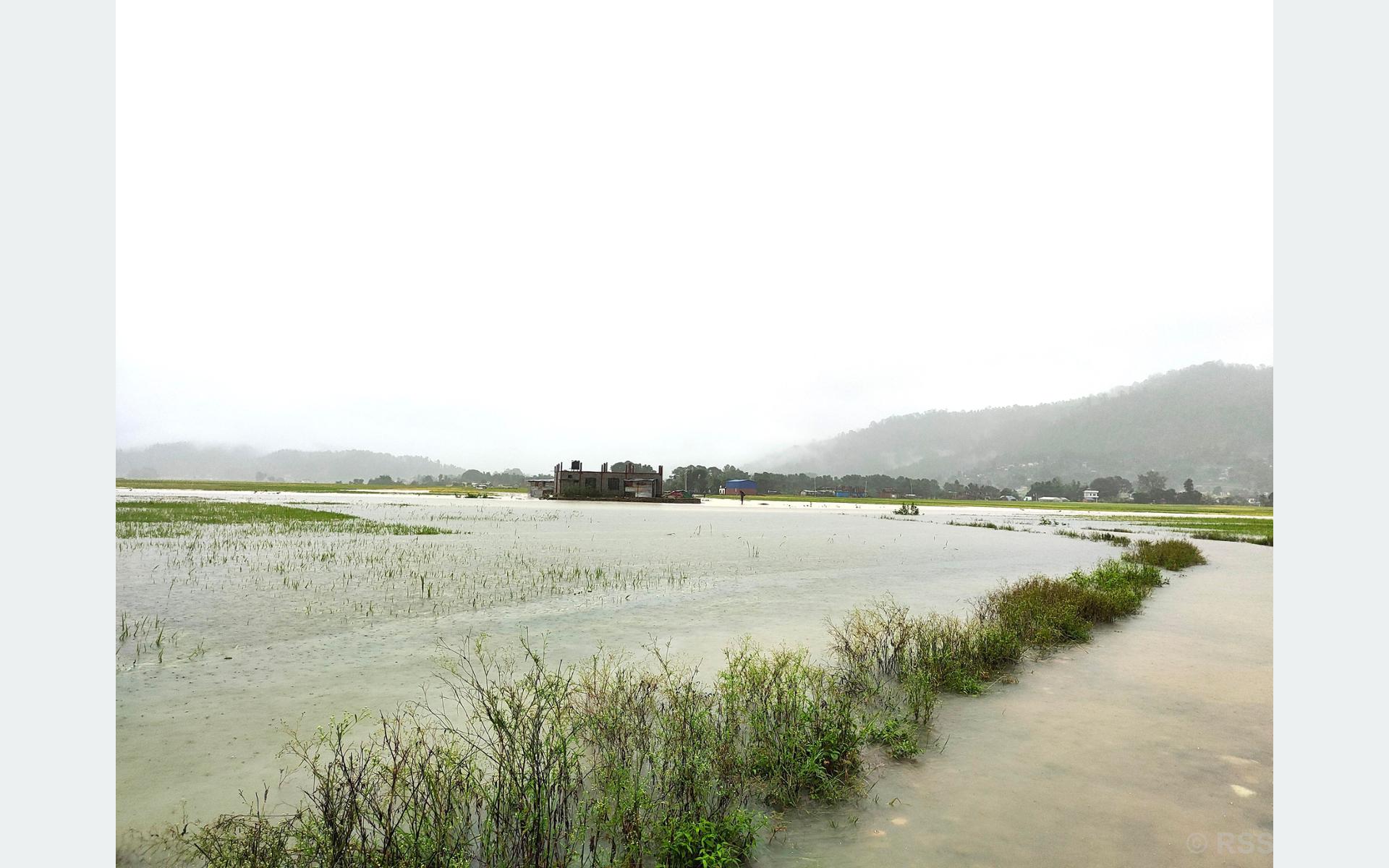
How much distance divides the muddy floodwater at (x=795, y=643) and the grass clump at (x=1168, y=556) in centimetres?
91

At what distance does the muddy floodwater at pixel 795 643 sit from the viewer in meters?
5.15

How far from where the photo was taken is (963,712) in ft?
25.9

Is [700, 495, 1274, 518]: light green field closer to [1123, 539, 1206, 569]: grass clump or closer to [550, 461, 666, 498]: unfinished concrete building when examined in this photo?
[550, 461, 666, 498]: unfinished concrete building

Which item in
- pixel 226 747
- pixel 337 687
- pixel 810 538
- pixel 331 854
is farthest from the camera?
pixel 810 538

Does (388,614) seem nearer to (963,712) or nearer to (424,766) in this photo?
(424,766)

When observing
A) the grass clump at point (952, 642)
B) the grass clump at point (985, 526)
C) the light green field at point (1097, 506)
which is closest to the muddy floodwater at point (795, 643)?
the grass clump at point (952, 642)

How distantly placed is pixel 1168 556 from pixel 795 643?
72.9 ft

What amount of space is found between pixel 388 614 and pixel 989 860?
471 inches

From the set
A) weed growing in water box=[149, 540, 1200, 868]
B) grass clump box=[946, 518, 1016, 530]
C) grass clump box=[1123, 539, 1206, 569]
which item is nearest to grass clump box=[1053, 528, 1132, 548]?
grass clump box=[946, 518, 1016, 530]

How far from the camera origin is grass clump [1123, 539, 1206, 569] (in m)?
23.7

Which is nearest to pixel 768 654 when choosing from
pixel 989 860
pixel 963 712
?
pixel 963 712

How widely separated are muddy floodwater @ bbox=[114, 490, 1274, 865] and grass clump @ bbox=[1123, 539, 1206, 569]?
91 cm

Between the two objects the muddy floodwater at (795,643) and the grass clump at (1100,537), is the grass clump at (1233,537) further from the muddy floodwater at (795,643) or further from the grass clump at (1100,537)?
the muddy floodwater at (795,643)

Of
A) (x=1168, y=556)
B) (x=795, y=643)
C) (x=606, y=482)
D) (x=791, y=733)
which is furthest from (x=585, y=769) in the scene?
(x=606, y=482)
